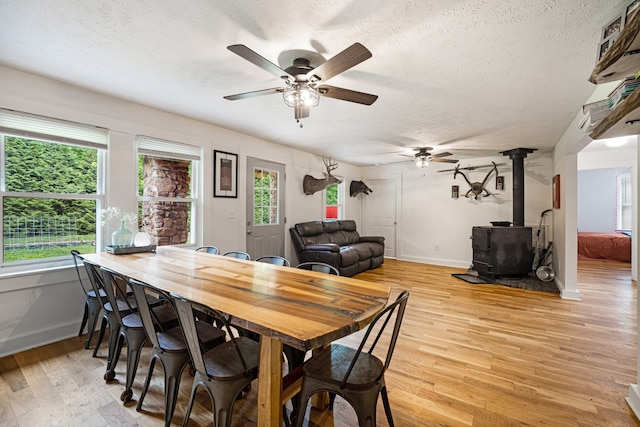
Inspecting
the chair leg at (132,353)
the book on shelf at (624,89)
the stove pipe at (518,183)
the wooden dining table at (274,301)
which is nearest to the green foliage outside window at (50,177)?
the wooden dining table at (274,301)

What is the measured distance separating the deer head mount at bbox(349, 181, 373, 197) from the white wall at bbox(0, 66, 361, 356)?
3279 millimetres

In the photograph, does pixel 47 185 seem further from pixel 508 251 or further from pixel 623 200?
pixel 623 200

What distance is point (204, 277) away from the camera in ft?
6.14

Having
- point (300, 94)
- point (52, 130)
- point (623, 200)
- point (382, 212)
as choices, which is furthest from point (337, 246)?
point (623, 200)

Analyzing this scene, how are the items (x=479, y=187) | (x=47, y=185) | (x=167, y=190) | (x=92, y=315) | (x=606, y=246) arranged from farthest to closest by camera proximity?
1. (x=606, y=246)
2. (x=479, y=187)
3. (x=167, y=190)
4. (x=47, y=185)
5. (x=92, y=315)

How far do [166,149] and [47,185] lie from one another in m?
1.18

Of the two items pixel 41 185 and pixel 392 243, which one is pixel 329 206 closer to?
pixel 392 243

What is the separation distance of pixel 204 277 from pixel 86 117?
230 cm

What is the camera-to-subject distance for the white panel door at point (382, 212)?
719 centimetres

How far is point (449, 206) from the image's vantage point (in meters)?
6.40

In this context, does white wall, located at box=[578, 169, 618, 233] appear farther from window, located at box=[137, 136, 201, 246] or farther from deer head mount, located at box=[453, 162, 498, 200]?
window, located at box=[137, 136, 201, 246]

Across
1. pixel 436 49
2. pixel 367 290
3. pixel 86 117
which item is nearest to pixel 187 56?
pixel 86 117

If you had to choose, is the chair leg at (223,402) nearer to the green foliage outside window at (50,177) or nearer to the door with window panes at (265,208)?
the green foliage outside window at (50,177)

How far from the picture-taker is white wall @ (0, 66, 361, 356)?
2.45m
